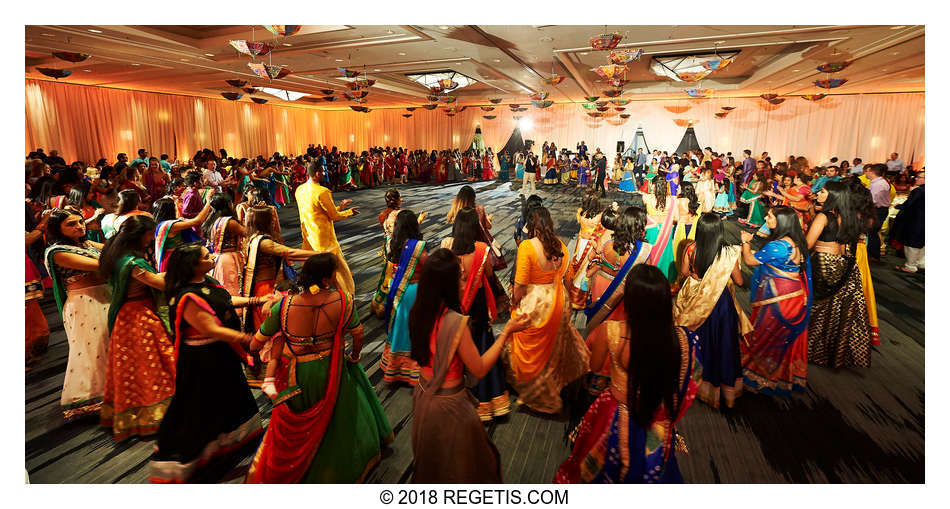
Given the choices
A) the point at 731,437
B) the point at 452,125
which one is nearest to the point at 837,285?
the point at 731,437

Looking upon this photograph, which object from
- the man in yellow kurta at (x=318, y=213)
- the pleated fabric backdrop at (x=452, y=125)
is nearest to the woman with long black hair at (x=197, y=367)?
the man in yellow kurta at (x=318, y=213)

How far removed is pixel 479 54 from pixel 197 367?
→ 6897 mm

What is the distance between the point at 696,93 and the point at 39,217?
11570 millimetres

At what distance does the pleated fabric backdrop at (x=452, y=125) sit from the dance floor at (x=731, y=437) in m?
11.7

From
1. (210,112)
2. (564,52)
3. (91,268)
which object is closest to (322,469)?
(91,268)

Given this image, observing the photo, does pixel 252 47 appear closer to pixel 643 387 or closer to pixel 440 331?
pixel 440 331

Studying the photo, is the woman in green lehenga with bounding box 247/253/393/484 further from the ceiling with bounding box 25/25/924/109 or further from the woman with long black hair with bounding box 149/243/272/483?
the ceiling with bounding box 25/25/924/109

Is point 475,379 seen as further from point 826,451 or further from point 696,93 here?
point 696,93

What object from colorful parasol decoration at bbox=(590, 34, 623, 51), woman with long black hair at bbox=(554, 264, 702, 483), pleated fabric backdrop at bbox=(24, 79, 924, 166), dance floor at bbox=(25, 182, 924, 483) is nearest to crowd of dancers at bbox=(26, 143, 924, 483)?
woman with long black hair at bbox=(554, 264, 702, 483)

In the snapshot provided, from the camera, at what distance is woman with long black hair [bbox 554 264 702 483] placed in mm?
1565

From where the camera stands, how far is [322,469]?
1998 millimetres

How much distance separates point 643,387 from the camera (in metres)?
1.59

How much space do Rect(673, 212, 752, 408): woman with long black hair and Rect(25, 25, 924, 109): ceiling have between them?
157 cm
